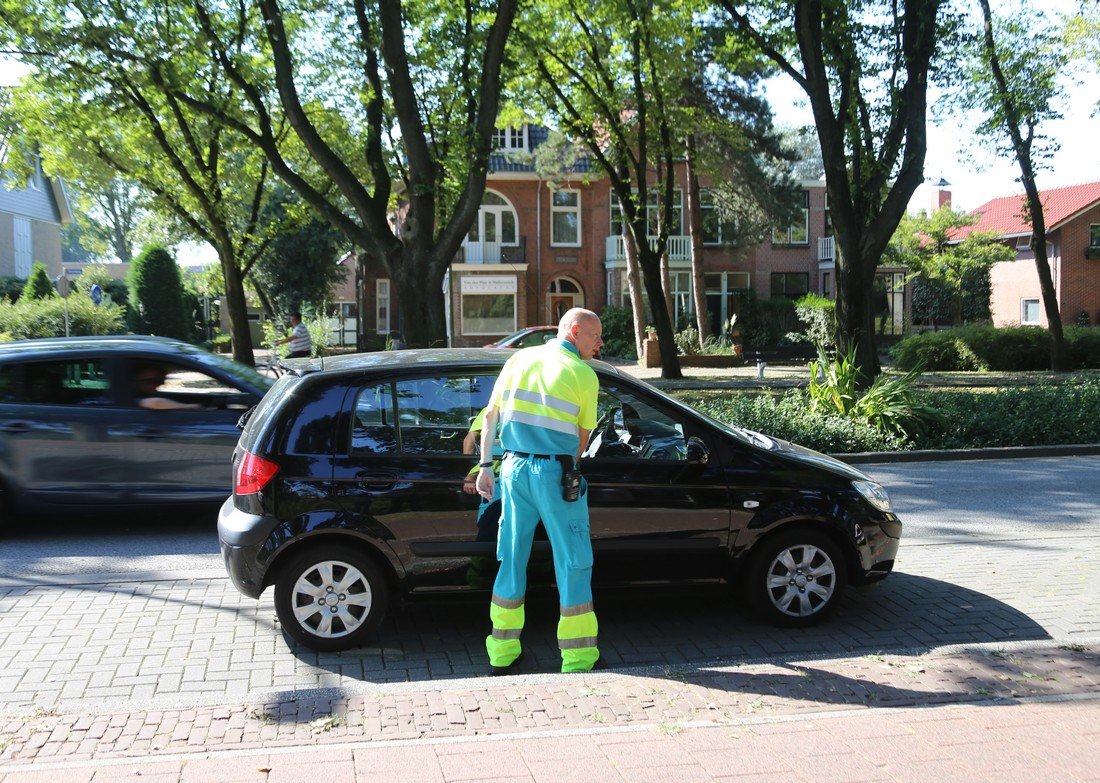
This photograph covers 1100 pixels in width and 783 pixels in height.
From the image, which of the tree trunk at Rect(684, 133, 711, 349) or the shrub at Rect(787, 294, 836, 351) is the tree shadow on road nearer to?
the tree trunk at Rect(684, 133, 711, 349)

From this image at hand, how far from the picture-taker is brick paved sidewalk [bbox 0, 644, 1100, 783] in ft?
13.2

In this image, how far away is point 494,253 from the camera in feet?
139

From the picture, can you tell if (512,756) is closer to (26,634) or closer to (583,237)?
(26,634)

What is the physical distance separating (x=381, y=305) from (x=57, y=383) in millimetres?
40066

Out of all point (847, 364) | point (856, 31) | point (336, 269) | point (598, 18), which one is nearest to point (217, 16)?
point (598, 18)

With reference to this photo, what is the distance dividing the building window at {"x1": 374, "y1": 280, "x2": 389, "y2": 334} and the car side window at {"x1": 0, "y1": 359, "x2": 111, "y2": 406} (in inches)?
1550

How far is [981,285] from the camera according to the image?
4678 centimetres

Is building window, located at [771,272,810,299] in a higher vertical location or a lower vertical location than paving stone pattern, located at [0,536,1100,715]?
higher

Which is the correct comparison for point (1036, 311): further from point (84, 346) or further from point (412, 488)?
point (412, 488)

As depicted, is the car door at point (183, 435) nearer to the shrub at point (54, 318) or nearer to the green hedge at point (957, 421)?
the green hedge at point (957, 421)

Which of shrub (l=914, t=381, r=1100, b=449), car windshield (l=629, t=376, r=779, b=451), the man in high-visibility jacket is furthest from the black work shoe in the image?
shrub (l=914, t=381, r=1100, b=449)

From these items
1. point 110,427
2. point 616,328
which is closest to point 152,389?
point 110,427

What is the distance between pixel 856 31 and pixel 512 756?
1509 cm

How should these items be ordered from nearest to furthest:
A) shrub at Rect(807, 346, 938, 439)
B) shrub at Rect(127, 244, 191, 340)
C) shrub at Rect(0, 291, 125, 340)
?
1. shrub at Rect(807, 346, 938, 439)
2. shrub at Rect(0, 291, 125, 340)
3. shrub at Rect(127, 244, 191, 340)
